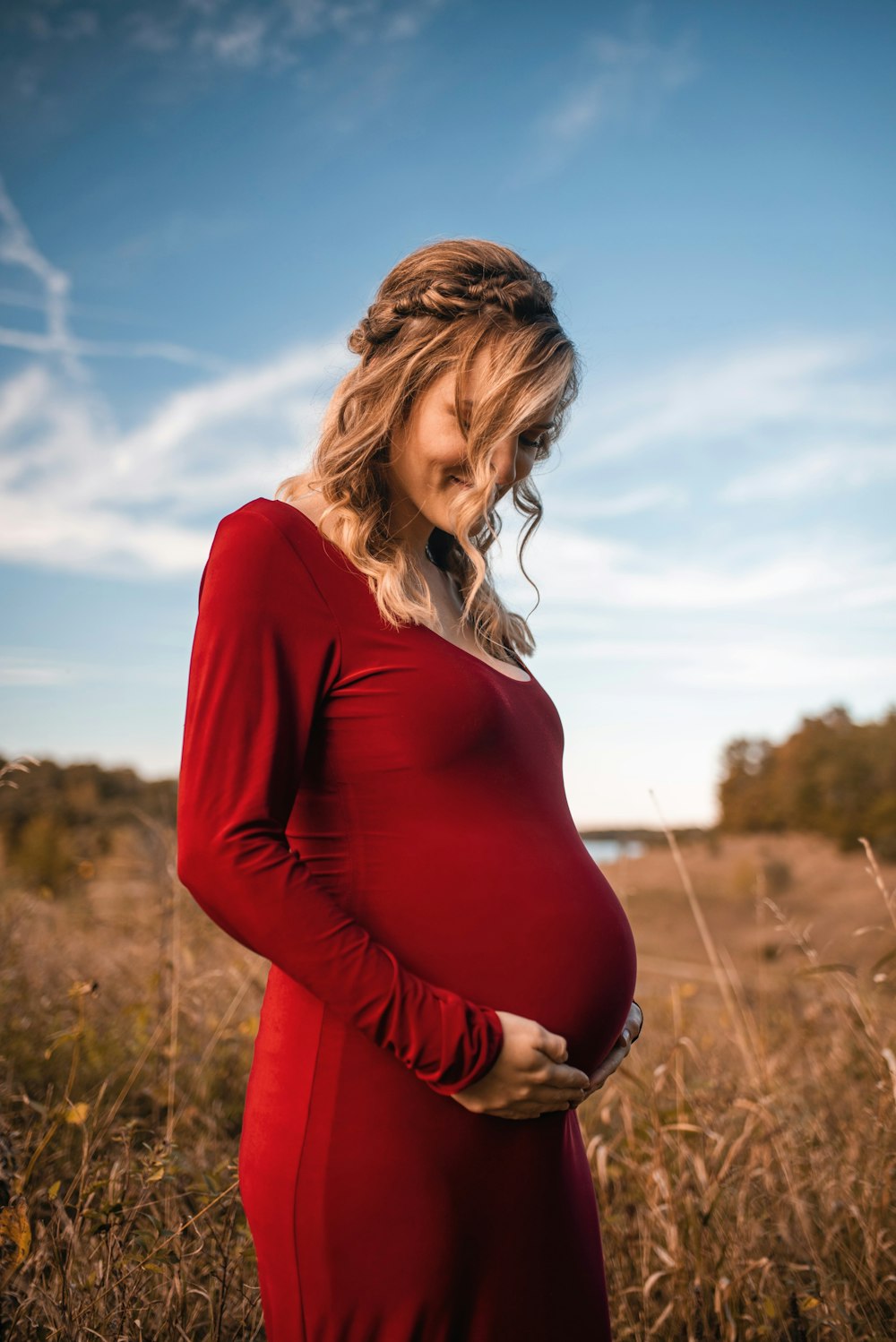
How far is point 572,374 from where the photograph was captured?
1.56 m

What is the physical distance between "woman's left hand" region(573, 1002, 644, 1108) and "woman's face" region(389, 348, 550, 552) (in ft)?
2.76

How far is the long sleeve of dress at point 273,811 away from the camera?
109cm

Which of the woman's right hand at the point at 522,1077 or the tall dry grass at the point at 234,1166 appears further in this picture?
the tall dry grass at the point at 234,1166

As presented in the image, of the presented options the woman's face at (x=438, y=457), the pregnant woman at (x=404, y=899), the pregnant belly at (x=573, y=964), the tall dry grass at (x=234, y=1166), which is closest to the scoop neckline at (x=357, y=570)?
the pregnant woman at (x=404, y=899)

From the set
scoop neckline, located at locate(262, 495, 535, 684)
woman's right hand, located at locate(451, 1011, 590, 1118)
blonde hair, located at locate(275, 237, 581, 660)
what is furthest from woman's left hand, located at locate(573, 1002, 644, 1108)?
blonde hair, located at locate(275, 237, 581, 660)

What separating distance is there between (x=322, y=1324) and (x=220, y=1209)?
3.55 ft

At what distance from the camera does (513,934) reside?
126 centimetres

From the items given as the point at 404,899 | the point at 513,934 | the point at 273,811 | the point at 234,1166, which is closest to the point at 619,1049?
the point at 513,934

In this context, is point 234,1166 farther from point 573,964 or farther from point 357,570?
point 357,570

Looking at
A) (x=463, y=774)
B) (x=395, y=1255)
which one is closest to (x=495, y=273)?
(x=463, y=774)

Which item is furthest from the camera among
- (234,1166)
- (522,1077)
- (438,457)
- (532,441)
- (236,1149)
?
(236,1149)

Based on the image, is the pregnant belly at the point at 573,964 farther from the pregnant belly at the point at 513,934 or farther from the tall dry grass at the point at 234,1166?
the tall dry grass at the point at 234,1166

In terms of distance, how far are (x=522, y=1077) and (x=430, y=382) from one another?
101 centimetres

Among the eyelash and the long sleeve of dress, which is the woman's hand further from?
the eyelash
